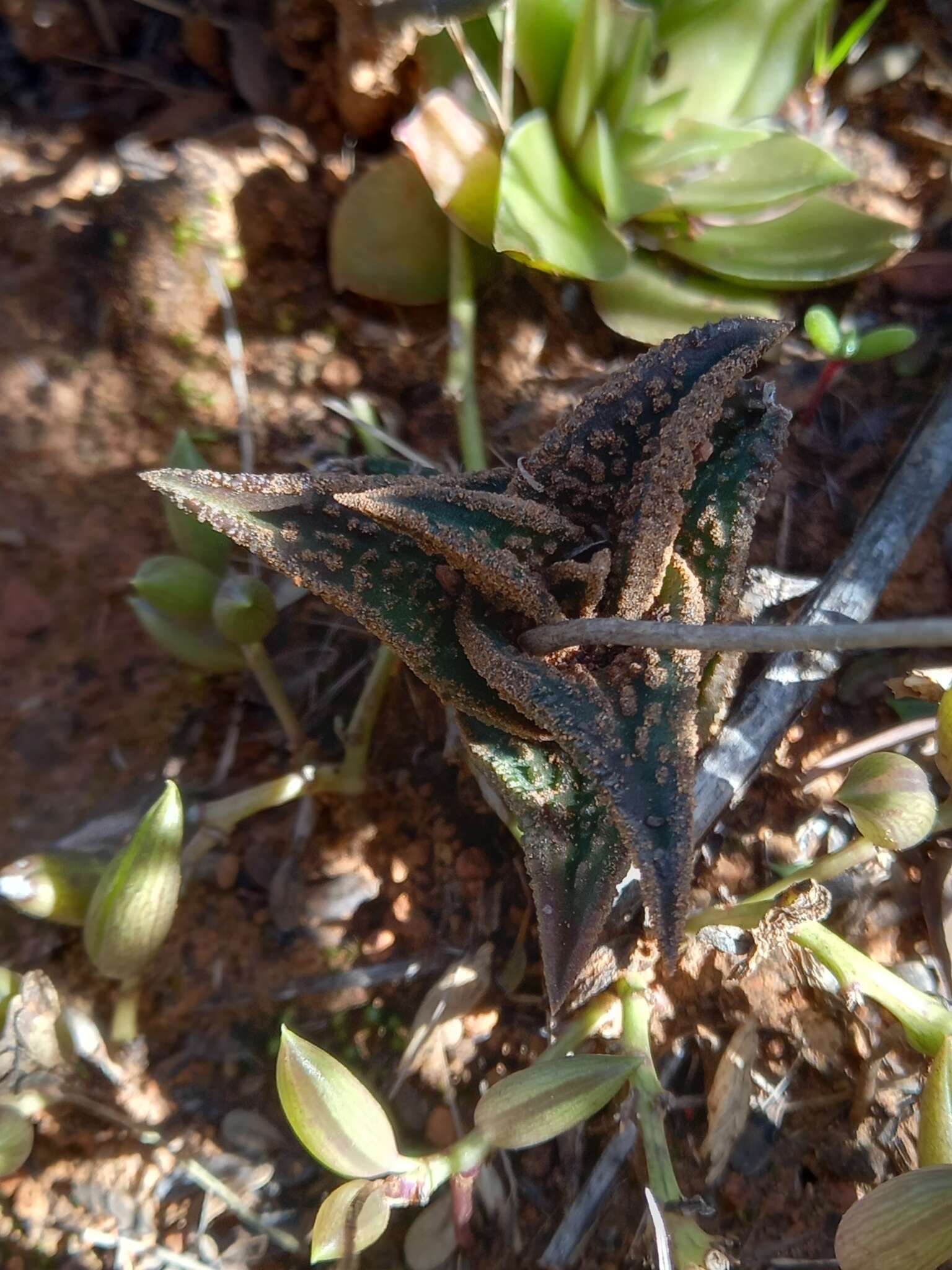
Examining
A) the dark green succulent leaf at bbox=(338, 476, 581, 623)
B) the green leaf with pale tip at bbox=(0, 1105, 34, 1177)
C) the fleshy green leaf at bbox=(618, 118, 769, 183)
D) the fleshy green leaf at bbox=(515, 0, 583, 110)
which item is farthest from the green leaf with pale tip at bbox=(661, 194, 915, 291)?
the green leaf with pale tip at bbox=(0, 1105, 34, 1177)

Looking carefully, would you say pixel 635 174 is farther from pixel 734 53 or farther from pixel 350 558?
pixel 350 558

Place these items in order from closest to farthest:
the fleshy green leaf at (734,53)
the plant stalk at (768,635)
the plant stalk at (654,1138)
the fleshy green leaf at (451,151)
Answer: the plant stalk at (768,635), the plant stalk at (654,1138), the fleshy green leaf at (451,151), the fleshy green leaf at (734,53)

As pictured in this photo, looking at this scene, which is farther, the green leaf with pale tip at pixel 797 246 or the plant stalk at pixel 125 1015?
the green leaf with pale tip at pixel 797 246

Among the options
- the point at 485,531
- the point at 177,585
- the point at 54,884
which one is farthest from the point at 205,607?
the point at 485,531

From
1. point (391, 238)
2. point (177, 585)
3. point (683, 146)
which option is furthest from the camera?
point (391, 238)

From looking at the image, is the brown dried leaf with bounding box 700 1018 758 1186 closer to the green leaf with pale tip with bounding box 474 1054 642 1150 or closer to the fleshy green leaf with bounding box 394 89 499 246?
the green leaf with pale tip with bounding box 474 1054 642 1150

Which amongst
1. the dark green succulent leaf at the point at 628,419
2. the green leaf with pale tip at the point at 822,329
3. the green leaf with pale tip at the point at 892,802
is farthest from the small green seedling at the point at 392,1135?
the green leaf with pale tip at the point at 822,329

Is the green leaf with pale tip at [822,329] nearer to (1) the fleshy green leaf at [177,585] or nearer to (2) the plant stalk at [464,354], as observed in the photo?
(2) the plant stalk at [464,354]

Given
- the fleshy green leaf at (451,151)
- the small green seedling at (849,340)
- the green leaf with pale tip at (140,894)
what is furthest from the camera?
the fleshy green leaf at (451,151)
